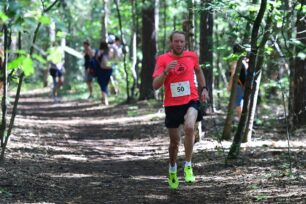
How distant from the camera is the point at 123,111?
1897 centimetres

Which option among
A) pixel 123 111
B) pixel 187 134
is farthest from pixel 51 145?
pixel 123 111

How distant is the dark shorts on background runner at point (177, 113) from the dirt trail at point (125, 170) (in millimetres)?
873

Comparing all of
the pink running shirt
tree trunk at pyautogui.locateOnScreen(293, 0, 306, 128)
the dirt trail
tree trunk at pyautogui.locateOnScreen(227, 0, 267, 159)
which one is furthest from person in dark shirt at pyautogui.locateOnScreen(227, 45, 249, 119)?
the pink running shirt

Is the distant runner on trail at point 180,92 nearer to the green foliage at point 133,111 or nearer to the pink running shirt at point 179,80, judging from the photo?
the pink running shirt at point 179,80

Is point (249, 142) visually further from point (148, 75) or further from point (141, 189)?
point (148, 75)

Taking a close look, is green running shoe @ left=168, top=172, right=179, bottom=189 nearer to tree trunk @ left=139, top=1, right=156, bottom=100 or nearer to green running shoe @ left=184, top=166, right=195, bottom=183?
green running shoe @ left=184, top=166, right=195, bottom=183

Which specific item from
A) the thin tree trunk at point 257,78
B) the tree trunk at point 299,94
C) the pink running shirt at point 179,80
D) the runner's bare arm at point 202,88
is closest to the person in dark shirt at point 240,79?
the tree trunk at point 299,94

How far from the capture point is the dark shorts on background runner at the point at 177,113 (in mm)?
7902

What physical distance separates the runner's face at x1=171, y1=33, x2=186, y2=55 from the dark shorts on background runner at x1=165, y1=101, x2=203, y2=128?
0.71 metres

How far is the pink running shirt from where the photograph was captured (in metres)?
7.86

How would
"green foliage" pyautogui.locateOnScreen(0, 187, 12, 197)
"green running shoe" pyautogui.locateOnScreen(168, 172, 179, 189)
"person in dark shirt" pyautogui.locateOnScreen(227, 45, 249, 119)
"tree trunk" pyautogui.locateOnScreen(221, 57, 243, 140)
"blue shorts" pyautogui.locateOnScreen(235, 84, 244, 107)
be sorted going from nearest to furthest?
1. "green foliage" pyautogui.locateOnScreen(0, 187, 12, 197)
2. "green running shoe" pyautogui.locateOnScreen(168, 172, 179, 189)
3. "tree trunk" pyautogui.locateOnScreen(221, 57, 243, 140)
4. "person in dark shirt" pyautogui.locateOnScreen(227, 45, 249, 119)
5. "blue shorts" pyautogui.locateOnScreen(235, 84, 244, 107)

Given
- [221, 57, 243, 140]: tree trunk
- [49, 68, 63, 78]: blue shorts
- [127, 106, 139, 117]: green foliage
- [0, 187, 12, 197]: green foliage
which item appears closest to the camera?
[0, 187, 12, 197]: green foliage

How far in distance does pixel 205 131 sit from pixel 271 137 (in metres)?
1.47

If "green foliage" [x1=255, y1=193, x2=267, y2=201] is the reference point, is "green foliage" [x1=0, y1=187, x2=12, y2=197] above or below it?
above
